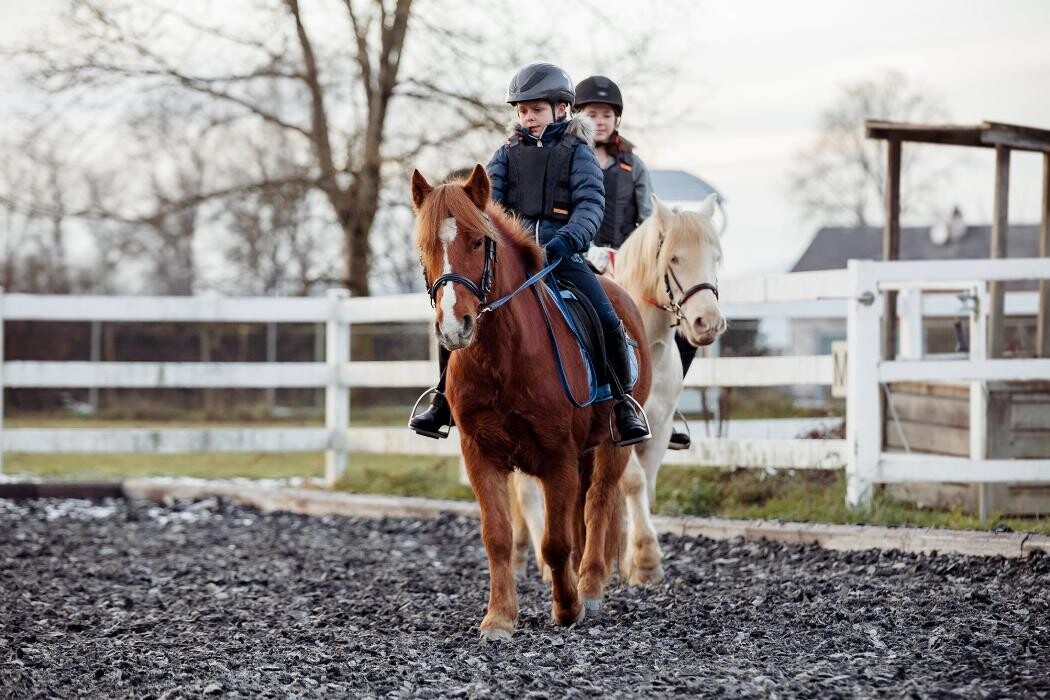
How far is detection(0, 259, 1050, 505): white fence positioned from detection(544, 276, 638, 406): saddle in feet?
9.18

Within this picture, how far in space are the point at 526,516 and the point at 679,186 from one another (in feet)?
17.4

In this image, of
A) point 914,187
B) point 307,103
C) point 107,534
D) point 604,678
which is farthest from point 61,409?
point 914,187

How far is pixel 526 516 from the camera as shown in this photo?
7.14 meters

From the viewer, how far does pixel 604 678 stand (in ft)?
14.4

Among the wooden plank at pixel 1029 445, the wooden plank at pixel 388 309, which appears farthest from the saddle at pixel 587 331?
the wooden plank at pixel 388 309

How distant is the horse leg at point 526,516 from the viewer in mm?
7062

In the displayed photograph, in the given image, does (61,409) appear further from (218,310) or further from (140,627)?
(140,627)

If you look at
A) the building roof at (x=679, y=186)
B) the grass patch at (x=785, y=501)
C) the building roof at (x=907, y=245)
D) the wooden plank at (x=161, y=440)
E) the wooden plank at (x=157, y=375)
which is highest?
the building roof at (x=907, y=245)

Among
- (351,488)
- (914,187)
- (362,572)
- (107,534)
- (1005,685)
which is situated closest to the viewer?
(1005,685)

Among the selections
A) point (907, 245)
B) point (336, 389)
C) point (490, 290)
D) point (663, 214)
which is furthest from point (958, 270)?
point (907, 245)

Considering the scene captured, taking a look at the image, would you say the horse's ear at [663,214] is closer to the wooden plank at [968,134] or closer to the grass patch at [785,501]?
the grass patch at [785,501]

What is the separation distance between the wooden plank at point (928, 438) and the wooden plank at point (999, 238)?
671mm

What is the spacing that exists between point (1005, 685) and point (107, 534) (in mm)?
6733

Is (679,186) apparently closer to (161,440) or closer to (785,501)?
(785,501)
